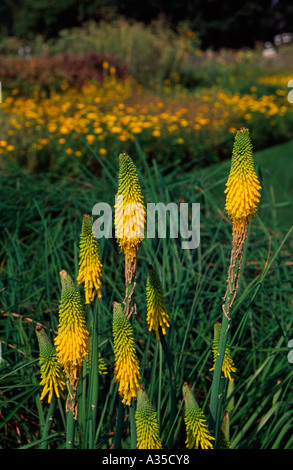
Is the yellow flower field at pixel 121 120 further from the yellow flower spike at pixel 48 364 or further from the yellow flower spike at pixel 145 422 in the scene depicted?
the yellow flower spike at pixel 145 422

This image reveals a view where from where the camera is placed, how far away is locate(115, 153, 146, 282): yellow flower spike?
1151 mm

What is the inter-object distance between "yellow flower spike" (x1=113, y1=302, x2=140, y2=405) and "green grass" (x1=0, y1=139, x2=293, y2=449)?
0.40 ft

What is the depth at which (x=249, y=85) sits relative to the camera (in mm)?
12312

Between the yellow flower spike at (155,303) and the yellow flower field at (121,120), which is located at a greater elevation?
the yellow flower field at (121,120)

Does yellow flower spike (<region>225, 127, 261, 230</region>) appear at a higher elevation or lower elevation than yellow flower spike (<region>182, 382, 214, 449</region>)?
higher

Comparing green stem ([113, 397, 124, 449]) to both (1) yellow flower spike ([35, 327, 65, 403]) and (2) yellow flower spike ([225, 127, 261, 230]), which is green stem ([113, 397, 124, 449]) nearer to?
(1) yellow flower spike ([35, 327, 65, 403])

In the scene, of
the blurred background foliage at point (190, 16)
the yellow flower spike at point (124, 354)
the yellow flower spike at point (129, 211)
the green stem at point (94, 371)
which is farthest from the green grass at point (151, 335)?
the blurred background foliage at point (190, 16)

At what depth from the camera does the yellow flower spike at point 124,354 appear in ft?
3.69

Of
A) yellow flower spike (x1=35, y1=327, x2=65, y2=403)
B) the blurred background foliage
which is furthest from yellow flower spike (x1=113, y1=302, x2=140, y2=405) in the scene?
the blurred background foliage

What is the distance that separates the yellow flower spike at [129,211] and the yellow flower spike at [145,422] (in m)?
0.25

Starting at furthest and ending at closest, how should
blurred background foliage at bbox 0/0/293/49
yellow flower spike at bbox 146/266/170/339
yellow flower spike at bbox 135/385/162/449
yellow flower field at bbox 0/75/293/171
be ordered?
blurred background foliage at bbox 0/0/293/49 → yellow flower field at bbox 0/75/293/171 → yellow flower spike at bbox 146/266/170/339 → yellow flower spike at bbox 135/385/162/449

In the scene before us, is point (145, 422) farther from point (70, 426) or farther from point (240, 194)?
point (240, 194)
